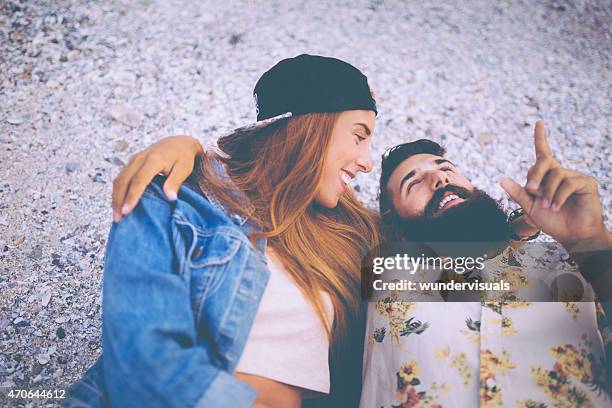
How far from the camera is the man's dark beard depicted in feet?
3.64

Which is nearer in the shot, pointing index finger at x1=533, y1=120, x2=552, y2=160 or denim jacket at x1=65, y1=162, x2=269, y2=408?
denim jacket at x1=65, y1=162, x2=269, y2=408

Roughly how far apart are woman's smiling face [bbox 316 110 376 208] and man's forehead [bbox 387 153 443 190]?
0.21 feet

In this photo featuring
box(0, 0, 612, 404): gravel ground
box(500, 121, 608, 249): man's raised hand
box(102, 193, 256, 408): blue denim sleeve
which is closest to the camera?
box(102, 193, 256, 408): blue denim sleeve

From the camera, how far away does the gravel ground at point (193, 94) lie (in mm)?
1143

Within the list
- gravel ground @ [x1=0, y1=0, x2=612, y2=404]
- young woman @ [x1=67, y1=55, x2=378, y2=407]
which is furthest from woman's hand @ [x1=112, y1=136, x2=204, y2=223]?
gravel ground @ [x1=0, y1=0, x2=612, y2=404]

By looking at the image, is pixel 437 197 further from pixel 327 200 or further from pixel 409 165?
pixel 327 200

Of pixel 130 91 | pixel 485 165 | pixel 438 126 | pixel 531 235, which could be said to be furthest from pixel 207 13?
pixel 531 235

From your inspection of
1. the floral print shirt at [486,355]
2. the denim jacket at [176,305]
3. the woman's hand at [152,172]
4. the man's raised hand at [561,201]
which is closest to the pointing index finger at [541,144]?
the man's raised hand at [561,201]

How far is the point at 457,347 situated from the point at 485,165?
1.58ft

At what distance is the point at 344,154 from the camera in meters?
1.09

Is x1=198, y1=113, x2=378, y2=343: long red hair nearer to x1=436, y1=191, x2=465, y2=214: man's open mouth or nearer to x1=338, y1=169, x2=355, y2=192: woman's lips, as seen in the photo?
x1=338, y1=169, x2=355, y2=192: woman's lips

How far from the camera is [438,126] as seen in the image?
1.32 meters

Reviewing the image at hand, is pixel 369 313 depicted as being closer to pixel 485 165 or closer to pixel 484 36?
pixel 485 165

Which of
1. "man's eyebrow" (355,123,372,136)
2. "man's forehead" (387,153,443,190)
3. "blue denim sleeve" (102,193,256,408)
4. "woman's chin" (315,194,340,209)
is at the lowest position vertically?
"blue denim sleeve" (102,193,256,408)
